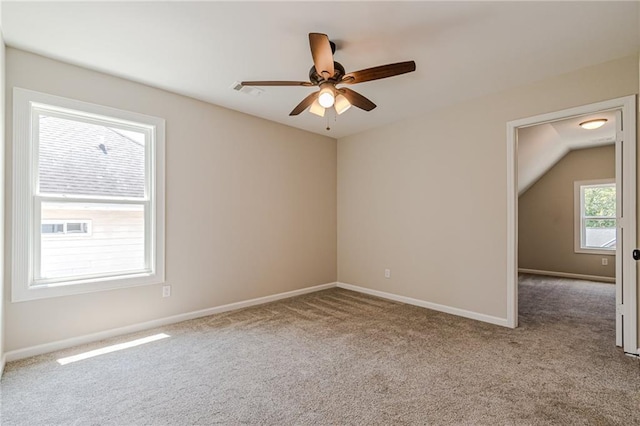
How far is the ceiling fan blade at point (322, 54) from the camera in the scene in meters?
1.94

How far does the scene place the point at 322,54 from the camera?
2109 mm

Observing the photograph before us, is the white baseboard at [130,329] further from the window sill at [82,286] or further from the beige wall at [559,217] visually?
the beige wall at [559,217]

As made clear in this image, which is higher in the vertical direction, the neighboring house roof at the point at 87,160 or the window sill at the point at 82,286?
the neighboring house roof at the point at 87,160

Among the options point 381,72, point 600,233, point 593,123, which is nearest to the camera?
point 381,72

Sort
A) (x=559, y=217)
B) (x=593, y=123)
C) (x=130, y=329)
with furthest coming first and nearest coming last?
(x=559, y=217)
(x=593, y=123)
(x=130, y=329)

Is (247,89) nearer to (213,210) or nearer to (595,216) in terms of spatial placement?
(213,210)

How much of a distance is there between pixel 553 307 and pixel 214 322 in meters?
4.25

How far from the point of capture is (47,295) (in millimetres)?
2695

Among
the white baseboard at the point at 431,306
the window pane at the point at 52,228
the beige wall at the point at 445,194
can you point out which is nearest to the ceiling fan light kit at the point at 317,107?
the beige wall at the point at 445,194

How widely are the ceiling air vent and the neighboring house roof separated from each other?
1.19 m

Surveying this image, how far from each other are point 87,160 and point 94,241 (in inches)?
30.7

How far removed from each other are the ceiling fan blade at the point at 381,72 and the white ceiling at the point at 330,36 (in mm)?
343

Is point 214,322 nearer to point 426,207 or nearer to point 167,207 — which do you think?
point 167,207

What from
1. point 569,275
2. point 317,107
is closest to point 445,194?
point 317,107
